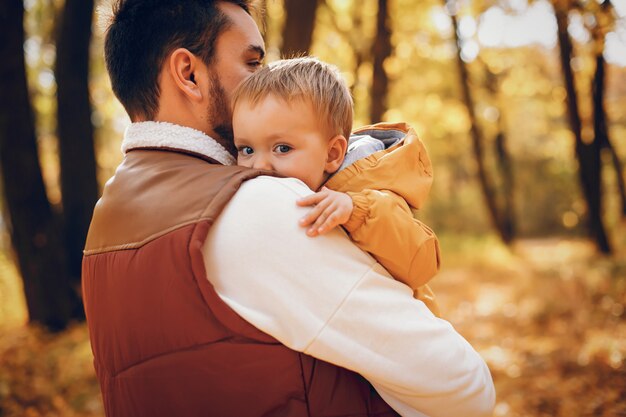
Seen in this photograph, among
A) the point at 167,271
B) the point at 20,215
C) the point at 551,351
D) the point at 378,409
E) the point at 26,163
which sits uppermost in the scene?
the point at 167,271

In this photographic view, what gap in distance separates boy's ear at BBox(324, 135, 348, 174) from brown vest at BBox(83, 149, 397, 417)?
1.35 feet

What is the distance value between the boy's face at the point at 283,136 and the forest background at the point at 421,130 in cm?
84

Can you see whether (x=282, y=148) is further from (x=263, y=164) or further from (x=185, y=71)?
(x=185, y=71)

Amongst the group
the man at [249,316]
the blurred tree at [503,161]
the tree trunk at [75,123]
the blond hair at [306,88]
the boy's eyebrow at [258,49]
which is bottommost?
the blurred tree at [503,161]

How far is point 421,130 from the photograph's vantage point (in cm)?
1784

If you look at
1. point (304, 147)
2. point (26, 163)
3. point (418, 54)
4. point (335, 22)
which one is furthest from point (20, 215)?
point (418, 54)

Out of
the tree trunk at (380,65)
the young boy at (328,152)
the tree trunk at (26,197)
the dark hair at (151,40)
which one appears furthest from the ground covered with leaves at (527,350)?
the young boy at (328,152)

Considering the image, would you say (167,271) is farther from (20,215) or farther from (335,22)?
(335,22)

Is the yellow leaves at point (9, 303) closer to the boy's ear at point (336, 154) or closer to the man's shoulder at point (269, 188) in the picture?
the boy's ear at point (336, 154)

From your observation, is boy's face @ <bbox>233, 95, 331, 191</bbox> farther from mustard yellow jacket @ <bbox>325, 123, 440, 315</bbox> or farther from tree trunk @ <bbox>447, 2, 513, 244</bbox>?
tree trunk @ <bbox>447, 2, 513, 244</bbox>

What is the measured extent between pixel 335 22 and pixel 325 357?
1077cm

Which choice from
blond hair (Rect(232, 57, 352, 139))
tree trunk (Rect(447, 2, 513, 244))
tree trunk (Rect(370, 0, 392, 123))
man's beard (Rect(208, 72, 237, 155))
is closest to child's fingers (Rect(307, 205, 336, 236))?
blond hair (Rect(232, 57, 352, 139))

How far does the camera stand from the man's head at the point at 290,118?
5.74 feet

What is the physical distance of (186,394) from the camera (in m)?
1.49
